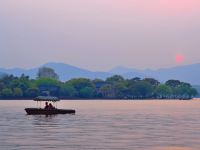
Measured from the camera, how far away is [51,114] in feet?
344

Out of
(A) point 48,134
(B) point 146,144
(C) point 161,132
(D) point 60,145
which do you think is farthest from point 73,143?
(C) point 161,132

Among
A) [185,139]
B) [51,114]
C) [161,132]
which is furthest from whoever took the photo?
[51,114]

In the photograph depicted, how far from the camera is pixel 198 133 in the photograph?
61.7 meters

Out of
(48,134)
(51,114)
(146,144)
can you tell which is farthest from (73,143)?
(51,114)

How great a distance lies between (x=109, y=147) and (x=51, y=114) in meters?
59.7

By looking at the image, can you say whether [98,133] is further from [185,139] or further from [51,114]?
[51,114]

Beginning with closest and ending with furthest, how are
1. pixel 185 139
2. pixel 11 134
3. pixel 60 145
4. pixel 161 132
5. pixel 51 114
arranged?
pixel 60 145 → pixel 185 139 → pixel 11 134 → pixel 161 132 → pixel 51 114

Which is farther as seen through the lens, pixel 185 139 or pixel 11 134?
pixel 11 134

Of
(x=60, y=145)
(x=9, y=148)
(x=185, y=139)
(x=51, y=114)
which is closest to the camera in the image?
(x=9, y=148)

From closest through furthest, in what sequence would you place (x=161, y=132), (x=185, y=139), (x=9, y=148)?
(x=9, y=148) < (x=185, y=139) < (x=161, y=132)

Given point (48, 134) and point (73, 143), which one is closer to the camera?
point (73, 143)

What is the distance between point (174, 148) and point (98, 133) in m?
14.9

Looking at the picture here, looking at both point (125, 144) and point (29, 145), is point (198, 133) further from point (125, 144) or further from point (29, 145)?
point (29, 145)

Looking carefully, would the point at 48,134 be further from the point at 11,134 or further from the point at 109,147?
the point at 109,147
